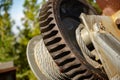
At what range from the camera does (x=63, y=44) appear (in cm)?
100

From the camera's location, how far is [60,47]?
101 cm

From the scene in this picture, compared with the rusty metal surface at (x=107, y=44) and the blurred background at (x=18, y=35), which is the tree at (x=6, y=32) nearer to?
the blurred background at (x=18, y=35)

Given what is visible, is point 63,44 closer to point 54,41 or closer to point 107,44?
point 54,41

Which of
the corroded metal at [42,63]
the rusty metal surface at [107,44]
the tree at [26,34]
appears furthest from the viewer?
the tree at [26,34]

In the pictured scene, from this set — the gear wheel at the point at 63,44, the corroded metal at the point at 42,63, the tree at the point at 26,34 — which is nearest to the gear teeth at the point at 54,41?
the gear wheel at the point at 63,44

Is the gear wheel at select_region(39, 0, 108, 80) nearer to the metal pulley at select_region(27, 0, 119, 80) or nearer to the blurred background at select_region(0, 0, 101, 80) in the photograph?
the metal pulley at select_region(27, 0, 119, 80)

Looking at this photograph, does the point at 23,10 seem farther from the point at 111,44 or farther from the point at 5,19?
the point at 111,44

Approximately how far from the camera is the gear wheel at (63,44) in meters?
0.97

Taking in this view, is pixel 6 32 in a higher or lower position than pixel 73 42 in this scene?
higher

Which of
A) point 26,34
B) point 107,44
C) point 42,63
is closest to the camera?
point 107,44

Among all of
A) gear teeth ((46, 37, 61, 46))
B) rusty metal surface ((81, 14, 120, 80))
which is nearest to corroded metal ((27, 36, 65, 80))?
gear teeth ((46, 37, 61, 46))

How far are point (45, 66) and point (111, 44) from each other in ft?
1.45

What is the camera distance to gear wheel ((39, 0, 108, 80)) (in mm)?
971

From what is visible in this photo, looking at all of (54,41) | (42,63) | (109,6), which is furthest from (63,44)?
(42,63)
